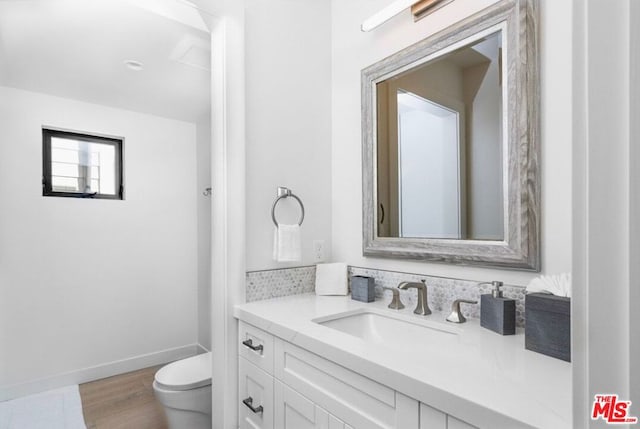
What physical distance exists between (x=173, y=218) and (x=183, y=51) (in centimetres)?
147

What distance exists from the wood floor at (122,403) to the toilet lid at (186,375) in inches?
17.3

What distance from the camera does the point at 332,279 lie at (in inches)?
64.2

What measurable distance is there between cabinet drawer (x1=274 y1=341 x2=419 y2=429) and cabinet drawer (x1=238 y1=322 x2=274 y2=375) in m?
0.06

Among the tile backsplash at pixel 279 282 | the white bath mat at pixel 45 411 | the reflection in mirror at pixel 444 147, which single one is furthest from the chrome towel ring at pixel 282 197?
the white bath mat at pixel 45 411

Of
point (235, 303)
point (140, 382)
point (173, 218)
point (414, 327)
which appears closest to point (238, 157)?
point (235, 303)

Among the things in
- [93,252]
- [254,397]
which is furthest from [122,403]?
[254,397]

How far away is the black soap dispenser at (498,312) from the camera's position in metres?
1.04

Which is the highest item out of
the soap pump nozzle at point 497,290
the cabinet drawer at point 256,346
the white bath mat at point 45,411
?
the soap pump nozzle at point 497,290

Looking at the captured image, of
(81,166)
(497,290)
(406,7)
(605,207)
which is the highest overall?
(406,7)

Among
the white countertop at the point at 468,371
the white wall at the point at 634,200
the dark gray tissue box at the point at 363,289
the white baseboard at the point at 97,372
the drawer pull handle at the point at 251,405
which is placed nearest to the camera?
the white wall at the point at 634,200

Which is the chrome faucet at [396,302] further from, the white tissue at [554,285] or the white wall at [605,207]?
the white wall at [605,207]

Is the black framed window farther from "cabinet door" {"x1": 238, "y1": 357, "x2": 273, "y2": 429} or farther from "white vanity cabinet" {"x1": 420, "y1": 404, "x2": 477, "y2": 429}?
"white vanity cabinet" {"x1": 420, "y1": 404, "x2": 477, "y2": 429}

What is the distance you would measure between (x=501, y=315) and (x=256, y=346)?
0.85 metres

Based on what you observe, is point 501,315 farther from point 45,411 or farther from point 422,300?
point 45,411
